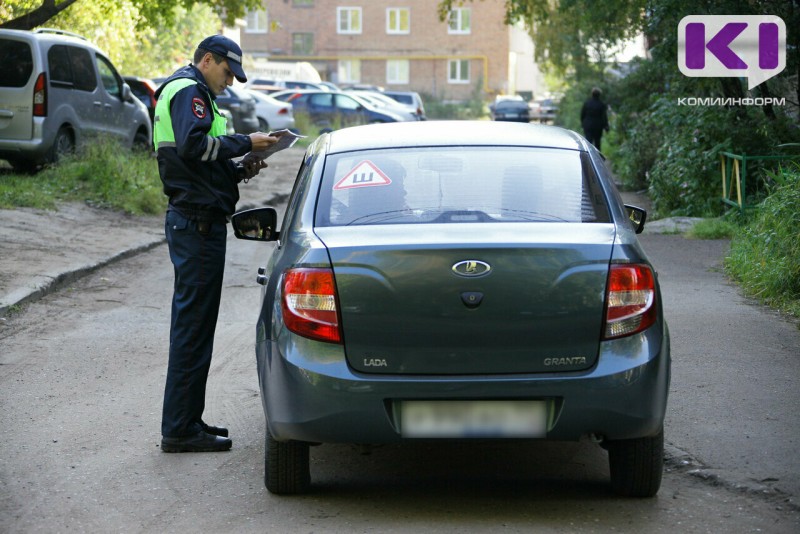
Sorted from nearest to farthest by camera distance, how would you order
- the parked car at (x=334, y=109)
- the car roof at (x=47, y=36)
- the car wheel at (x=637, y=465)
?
the car wheel at (x=637, y=465) < the car roof at (x=47, y=36) < the parked car at (x=334, y=109)

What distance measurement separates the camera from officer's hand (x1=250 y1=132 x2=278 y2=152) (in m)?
5.50

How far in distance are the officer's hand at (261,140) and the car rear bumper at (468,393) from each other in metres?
Result: 1.43

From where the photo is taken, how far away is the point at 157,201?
15484 mm

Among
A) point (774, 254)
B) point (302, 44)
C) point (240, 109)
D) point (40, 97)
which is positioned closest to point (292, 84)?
point (240, 109)

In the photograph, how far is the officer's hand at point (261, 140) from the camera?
5.50 metres

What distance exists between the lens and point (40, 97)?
51.1 feet

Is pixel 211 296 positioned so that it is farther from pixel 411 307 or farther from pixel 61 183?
pixel 61 183

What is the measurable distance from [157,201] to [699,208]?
7112mm

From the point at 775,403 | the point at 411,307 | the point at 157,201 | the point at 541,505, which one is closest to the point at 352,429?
the point at 411,307

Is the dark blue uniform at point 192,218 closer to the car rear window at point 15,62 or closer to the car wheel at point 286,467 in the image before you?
the car wheel at point 286,467

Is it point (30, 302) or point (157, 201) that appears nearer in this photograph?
point (30, 302)

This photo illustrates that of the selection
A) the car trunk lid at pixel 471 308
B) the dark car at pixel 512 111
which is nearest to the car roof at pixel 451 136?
the car trunk lid at pixel 471 308

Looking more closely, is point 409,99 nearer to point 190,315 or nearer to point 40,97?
point 40,97

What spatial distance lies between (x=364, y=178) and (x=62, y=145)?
40.9ft
